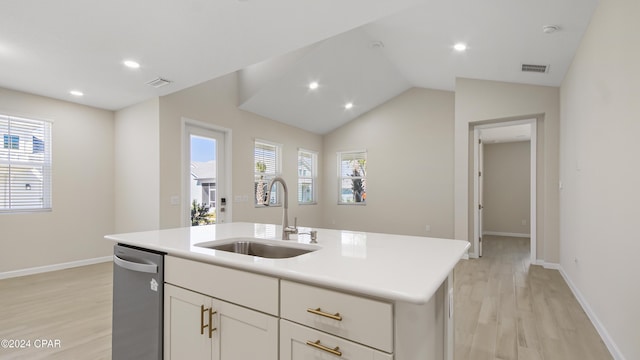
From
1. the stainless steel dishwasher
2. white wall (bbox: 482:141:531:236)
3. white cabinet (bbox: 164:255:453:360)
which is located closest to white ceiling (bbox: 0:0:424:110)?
the stainless steel dishwasher

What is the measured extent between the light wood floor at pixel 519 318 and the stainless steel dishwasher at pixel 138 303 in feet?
6.33

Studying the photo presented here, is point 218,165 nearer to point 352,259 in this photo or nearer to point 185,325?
point 185,325

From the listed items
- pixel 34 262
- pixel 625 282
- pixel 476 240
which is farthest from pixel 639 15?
pixel 34 262

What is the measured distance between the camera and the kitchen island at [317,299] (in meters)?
0.99

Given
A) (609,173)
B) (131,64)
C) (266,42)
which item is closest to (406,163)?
(609,173)

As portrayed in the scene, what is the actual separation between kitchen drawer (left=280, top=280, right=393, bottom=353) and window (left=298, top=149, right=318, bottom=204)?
587 centimetres

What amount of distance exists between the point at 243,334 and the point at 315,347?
37 centimetres

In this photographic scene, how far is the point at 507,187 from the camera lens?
813 cm

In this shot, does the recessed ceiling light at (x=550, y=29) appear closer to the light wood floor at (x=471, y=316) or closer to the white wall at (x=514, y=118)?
the white wall at (x=514, y=118)

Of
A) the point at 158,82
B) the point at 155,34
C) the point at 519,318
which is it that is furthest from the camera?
the point at 158,82

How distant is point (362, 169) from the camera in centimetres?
729

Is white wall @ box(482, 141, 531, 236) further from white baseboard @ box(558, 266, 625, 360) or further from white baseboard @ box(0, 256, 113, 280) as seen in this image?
white baseboard @ box(0, 256, 113, 280)

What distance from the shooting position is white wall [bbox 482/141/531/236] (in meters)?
7.91

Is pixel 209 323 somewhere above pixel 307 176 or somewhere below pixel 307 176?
below
